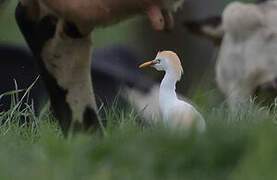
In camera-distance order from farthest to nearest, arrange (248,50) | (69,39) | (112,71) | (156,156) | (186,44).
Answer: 1. (186,44)
2. (112,71)
3. (248,50)
4. (69,39)
5. (156,156)

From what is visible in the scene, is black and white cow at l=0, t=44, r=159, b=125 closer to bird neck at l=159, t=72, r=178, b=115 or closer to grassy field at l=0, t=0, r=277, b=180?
bird neck at l=159, t=72, r=178, b=115

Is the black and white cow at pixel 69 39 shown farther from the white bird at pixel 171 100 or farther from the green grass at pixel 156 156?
the green grass at pixel 156 156

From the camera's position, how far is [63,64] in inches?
162

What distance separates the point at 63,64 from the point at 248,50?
4679 millimetres

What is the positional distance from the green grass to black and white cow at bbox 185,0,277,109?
16.6 feet

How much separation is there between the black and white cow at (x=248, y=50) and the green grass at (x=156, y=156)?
507cm

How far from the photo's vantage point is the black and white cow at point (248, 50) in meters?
8.34

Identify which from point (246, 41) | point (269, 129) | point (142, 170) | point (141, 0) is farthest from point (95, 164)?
point (246, 41)

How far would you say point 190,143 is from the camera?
295 centimetres

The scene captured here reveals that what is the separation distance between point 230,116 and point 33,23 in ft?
3.05

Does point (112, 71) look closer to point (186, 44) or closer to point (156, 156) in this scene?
point (186, 44)

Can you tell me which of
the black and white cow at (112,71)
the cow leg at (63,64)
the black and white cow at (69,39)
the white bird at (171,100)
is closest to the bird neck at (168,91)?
the white bird at (171,100)

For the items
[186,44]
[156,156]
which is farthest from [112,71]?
[156,156]

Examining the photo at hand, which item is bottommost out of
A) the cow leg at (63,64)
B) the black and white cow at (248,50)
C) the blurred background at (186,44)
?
the blurred background at (186,44)
